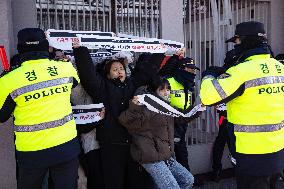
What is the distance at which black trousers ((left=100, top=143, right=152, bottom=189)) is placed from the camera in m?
3.87

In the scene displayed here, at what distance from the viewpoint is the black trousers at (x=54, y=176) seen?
3.09m

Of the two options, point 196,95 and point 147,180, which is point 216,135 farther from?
point 147,180

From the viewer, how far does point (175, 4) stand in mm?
5523

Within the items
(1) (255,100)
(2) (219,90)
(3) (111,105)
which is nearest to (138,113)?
(3) (111,105)

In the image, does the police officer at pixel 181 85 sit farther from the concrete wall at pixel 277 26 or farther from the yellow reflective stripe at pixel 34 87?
the concrete wall at pixel 277 26

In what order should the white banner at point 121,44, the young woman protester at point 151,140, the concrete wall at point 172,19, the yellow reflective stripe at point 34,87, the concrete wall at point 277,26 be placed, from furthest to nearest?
the concrete wall at point 277,26
the concrete wall at point 172,19
the white banner at point 121,44
the young woman protester at point 151,140
the yellow reflective stripe at point 34,87

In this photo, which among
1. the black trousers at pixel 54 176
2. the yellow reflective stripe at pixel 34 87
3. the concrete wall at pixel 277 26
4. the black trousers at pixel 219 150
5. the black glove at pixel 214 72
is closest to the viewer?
the yellow reflective stripe at pixel 34 87

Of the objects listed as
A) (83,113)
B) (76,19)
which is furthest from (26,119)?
(76,19)

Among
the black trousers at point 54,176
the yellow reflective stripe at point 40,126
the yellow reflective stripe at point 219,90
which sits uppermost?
the yellow reflective stripe at point 219,90

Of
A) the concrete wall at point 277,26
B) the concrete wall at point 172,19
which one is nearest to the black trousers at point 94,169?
the concrete wall at point 172,19

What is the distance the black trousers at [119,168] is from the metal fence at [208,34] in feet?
6.94

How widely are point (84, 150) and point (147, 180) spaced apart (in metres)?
0.78

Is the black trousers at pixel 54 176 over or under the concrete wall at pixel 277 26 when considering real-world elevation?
under

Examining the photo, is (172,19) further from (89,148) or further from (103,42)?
(89,148)
